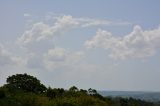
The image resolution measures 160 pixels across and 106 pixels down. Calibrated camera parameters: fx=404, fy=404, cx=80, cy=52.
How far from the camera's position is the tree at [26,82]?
317 feet

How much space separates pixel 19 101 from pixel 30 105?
242cm

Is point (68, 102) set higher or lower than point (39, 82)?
lower

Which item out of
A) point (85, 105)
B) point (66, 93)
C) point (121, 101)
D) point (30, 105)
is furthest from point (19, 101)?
point (121, 101)

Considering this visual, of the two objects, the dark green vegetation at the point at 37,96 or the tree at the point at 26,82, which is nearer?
the dark green vegetation at the point at 37,96

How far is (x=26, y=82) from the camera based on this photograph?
97.9 m

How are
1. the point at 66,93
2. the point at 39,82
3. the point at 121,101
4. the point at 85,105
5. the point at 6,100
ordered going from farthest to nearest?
the point at 121,101, the point at 39,82, the point at 66,93, the point at 85,105, the point at 6,100

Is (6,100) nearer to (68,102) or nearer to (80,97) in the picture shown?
(68,102)

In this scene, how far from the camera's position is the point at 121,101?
131375mm

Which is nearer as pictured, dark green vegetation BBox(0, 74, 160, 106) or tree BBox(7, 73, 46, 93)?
dark green vegetation BBox(0, 74, 160, 106)

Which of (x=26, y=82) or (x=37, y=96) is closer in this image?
(x=37, y=96)

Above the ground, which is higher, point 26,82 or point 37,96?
point 26,82

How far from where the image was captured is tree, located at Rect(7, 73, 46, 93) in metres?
96.8

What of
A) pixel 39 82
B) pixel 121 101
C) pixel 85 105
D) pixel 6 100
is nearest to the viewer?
pixel 6 100

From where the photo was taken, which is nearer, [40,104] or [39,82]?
[40,104]
